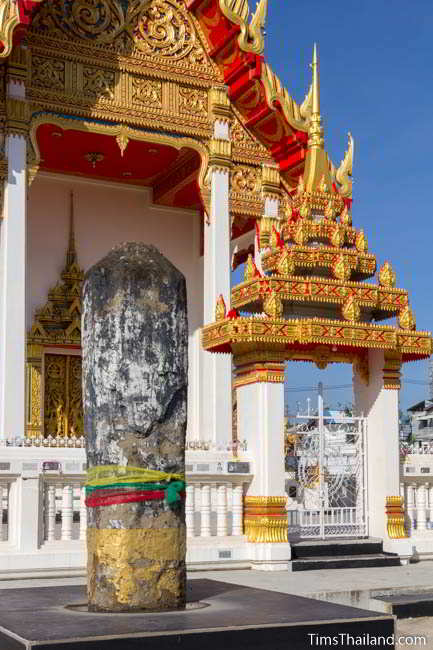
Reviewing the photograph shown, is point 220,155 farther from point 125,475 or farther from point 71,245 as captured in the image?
point 125,475

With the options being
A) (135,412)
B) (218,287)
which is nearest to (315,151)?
(218,287)

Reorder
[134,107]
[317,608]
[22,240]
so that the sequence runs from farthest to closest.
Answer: [134,107] → [22,240] → [317,608]

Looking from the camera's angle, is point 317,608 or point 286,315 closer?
point 317,608

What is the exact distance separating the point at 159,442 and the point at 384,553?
6075 millimetres

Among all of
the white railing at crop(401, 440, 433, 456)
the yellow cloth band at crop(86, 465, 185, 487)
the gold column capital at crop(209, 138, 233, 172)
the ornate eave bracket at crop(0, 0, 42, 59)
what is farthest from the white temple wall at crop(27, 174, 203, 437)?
the yellow cloth band at crop(86, 465, 185, 487)

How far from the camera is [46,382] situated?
47.8ft

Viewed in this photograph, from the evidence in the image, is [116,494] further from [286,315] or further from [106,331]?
[286,315]

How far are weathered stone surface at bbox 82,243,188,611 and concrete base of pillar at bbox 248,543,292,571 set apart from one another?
5059 mm

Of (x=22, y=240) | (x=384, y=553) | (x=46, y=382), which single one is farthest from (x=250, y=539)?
(x=46, y=382)

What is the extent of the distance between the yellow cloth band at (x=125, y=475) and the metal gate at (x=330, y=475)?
5.58 meters

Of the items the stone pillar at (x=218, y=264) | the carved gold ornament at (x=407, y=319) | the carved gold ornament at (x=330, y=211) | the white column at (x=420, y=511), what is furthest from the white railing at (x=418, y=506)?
the stone pillar at (x=218, y=264)

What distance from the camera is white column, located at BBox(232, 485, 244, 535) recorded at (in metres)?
9.58

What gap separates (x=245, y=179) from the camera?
563 inches

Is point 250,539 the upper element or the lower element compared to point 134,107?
lower
